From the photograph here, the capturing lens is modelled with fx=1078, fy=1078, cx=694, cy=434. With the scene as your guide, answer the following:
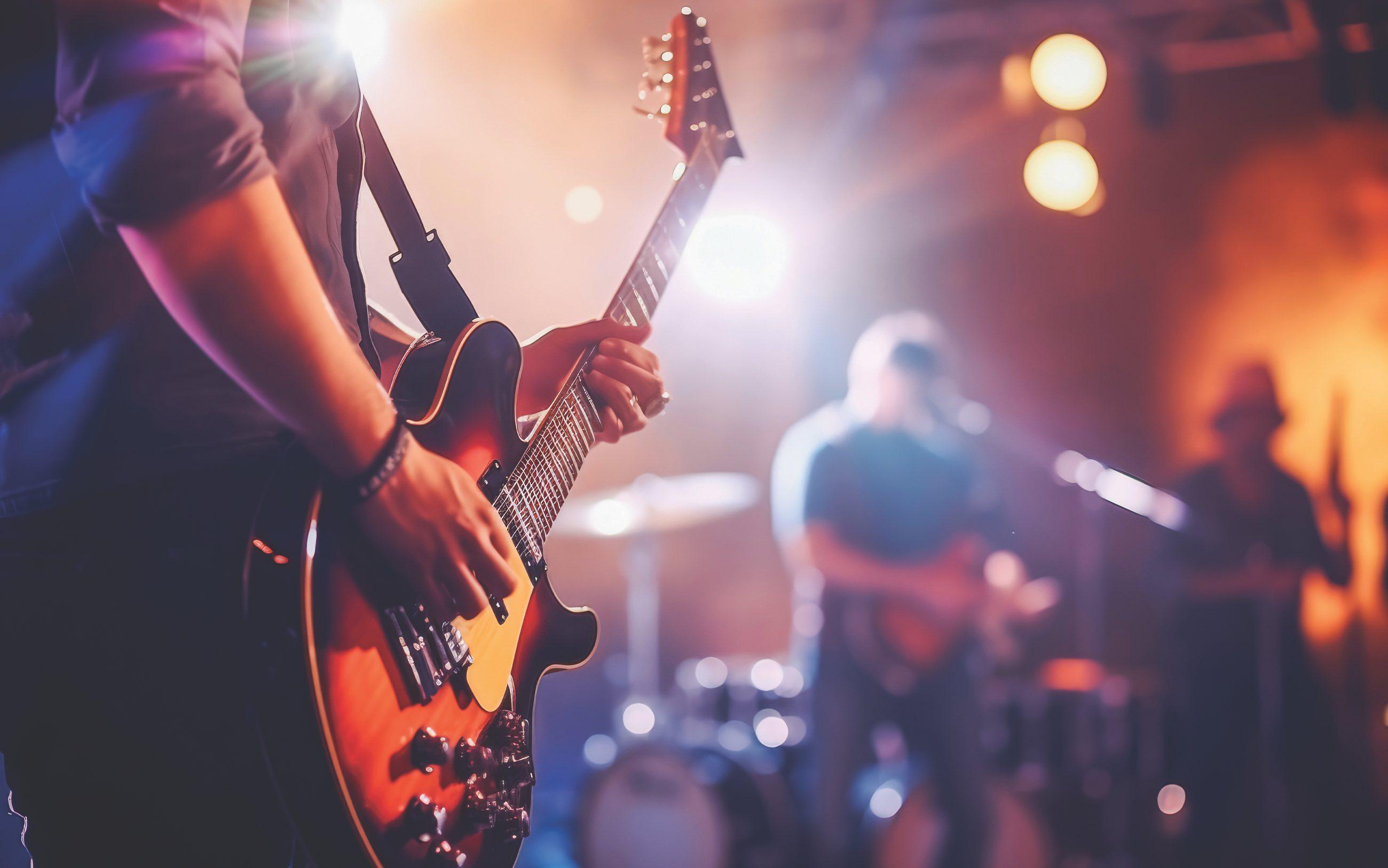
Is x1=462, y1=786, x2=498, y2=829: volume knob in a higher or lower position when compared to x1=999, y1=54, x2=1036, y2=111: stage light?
higher

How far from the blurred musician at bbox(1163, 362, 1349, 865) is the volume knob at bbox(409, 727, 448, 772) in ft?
15.0

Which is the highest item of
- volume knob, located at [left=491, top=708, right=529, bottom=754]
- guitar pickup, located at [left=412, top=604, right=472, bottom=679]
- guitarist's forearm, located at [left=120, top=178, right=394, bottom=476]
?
guitarist's forearm, located at [left=120, top=178, right=394, bottom=476]

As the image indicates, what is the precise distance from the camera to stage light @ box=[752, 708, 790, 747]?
4.90 metres

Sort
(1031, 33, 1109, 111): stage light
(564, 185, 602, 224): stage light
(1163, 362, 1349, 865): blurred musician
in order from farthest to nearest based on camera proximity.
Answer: (564, 185, 602, 224): stage light → (1031, 33, 1109, 111): stage light → (1163, 362, 1349, 865): blurred musician

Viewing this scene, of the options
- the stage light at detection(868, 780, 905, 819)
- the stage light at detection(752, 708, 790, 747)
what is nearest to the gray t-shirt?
the stage light at detection(868, 780, 905, 819)

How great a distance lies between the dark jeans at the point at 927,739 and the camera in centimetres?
406

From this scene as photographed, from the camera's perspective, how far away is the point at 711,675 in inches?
212

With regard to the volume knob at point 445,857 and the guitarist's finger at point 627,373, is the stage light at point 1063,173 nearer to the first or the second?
the guitarist's finger at point 627,373

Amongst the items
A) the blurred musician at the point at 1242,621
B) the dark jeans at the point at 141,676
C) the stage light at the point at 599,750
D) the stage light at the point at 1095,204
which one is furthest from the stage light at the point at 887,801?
the stage light at the point at 1095,204

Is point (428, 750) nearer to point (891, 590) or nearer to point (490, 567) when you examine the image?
A: point (490, 567)

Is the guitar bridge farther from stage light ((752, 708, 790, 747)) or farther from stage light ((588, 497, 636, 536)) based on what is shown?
stage light ((588, 497, 636, 536))

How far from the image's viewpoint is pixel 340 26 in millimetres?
1260

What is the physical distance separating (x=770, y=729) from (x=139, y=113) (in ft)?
14.6

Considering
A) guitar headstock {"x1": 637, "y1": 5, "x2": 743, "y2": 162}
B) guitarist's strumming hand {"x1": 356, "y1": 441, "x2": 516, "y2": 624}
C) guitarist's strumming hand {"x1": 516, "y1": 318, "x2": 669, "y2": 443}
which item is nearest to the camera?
guitarist's strumming hand {"x1": 356, "y1": 441, "x2": 516, "y2": 624}
